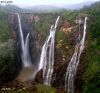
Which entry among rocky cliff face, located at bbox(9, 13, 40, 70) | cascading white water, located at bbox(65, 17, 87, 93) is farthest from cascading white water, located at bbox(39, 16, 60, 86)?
cascading white water, located at bbox(65, 17, 87, 93)

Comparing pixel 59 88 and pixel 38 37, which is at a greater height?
pixel 38 37

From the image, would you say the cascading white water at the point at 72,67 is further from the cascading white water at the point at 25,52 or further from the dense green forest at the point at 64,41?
the cascading white water at the point at 25,52

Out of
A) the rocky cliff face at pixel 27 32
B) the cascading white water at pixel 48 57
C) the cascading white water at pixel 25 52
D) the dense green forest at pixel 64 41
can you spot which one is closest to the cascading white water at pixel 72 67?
the dense green forest at pixel 64 41

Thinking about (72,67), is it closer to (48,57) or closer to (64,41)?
(48,57)

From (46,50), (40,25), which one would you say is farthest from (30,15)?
(46,50)

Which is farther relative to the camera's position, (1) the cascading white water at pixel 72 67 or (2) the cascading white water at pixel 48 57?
(2) the cascading white water at pixel 48 57

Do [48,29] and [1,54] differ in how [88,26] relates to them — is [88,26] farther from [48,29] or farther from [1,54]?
[1,54]

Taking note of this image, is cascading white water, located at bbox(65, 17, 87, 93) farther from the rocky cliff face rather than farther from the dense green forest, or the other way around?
the rocky cliff face

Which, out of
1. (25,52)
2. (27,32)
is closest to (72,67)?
(25,52)
